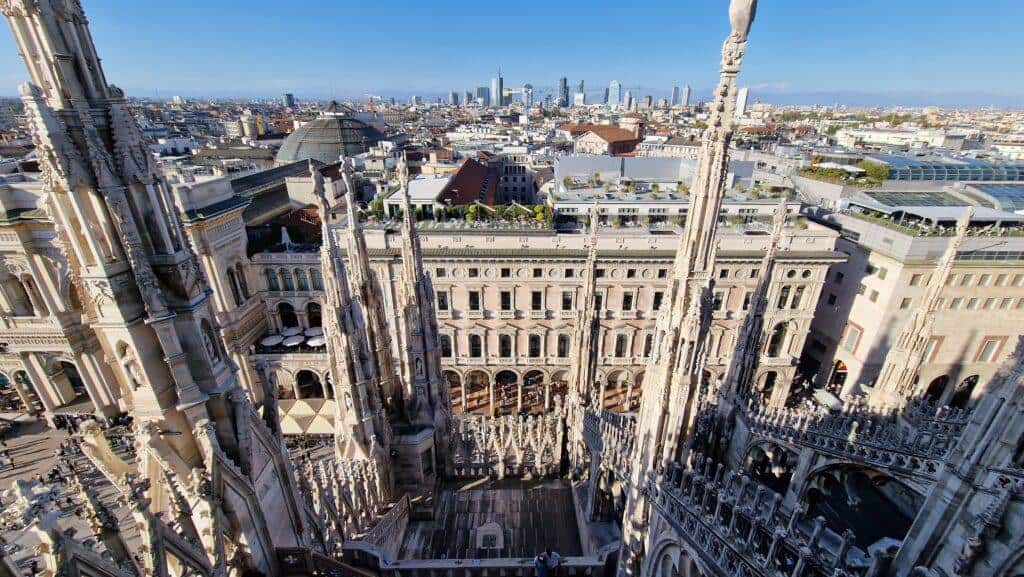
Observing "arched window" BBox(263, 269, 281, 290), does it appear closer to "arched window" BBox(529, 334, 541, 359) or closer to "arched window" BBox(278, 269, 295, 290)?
"arched window" BBox(278, 269, 295, 290)

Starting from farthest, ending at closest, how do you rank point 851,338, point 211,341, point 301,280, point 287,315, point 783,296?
1. point 287,315
2. point 301,280
3. point 851,338
4. point 783,296
5. point 211,341

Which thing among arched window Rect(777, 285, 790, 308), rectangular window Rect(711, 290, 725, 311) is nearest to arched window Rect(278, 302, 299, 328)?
rectangular window Rect(711, 290, 725, 311)

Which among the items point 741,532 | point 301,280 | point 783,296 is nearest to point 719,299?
point 783,296

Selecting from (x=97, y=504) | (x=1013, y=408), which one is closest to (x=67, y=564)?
(x=97, y=504)

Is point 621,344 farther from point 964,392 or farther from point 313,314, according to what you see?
point 964,392

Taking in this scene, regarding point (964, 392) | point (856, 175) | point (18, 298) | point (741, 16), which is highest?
point (741, 16)

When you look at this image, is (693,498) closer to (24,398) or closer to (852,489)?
(852,489)
